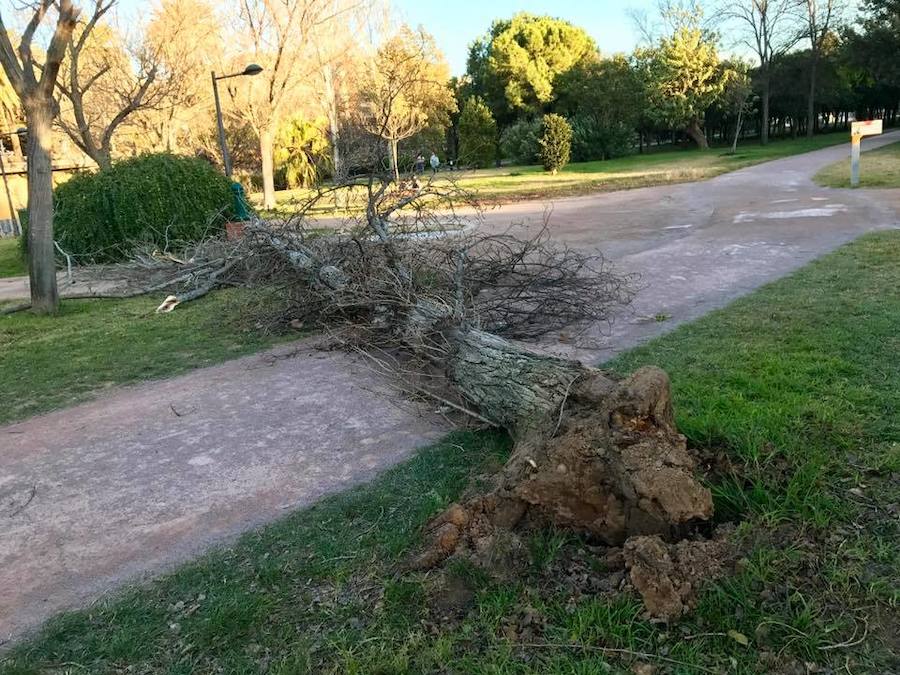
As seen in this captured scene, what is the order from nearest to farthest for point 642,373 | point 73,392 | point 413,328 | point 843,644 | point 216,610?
1. point 843,644
2. point 216,610
3. point 642,373
4. point 413,328
5. point 73,392

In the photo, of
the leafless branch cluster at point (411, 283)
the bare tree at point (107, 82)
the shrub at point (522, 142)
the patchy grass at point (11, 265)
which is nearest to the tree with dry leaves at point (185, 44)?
the bare tree at point (107, 82)

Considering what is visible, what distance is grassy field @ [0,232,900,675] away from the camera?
2135mm

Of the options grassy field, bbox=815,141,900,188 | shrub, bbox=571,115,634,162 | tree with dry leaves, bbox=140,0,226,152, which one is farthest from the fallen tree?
shrub, bbox=571,115,634,162

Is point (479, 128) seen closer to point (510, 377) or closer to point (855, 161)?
point (855, 161)

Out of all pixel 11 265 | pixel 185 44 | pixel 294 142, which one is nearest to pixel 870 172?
pixel 11 265

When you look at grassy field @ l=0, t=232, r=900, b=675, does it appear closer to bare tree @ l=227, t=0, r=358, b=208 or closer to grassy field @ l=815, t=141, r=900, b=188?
grassy field @ l=815, t=141, r=900, b=188

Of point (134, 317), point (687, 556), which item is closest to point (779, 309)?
point (687, 556)

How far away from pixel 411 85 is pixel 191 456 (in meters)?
19.6

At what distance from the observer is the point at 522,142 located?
39562 mm

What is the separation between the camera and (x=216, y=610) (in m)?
2.54

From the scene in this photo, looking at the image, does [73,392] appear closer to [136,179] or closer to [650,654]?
[650,654]

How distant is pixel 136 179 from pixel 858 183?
16214mm

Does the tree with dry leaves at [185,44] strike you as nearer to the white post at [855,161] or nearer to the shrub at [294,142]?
the shrub at [294,142]

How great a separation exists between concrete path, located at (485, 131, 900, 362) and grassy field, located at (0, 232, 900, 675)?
7.33ft
